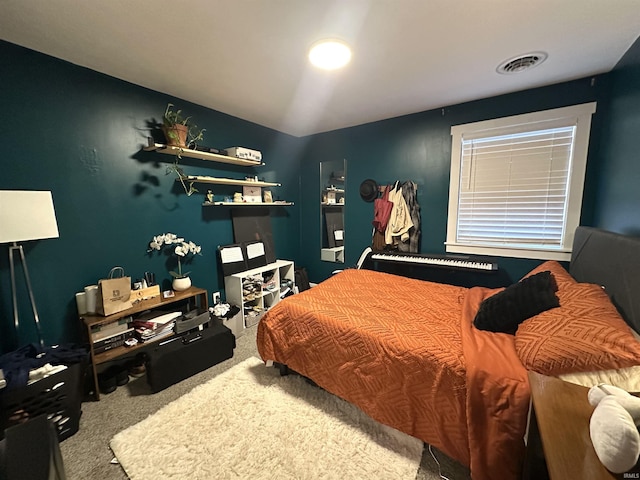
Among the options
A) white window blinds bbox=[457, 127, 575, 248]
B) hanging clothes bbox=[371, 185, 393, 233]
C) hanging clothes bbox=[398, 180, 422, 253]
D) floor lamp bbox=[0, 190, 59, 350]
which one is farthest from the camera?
hanging clothes bbox=[371, 185, 393, 233]

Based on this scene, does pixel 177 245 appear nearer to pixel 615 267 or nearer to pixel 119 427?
pixel 119 427

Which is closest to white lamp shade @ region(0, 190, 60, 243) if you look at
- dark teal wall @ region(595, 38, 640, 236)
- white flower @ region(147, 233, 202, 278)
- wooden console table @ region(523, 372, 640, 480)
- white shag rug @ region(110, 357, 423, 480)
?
white flower @ region(147, 233, 202, 278)

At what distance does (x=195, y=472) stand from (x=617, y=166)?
3.39 metres

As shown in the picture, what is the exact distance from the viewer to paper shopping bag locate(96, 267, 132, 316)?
1.93m

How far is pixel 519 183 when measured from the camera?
256 centimetres

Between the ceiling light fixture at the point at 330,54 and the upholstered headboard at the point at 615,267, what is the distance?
2.00m

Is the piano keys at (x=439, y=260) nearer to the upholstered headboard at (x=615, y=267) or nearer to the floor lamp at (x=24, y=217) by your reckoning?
the upholstered headboard at (x=615, y=267)

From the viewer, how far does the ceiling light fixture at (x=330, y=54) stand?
1698 millimetres

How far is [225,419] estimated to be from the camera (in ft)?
5.49

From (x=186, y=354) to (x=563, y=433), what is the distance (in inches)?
90.0

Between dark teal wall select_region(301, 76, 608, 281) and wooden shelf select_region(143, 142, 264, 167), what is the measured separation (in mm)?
1316

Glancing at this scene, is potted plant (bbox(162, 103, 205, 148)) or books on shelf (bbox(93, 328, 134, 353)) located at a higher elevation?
potted plant (bbox(162, 103, 205, 148))

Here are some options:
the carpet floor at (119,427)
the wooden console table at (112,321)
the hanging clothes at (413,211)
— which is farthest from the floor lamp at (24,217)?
the hanging clothes at (413,211)

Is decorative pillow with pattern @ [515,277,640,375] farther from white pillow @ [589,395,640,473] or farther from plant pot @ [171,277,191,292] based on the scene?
plant pot @ [171,277,191,292]
